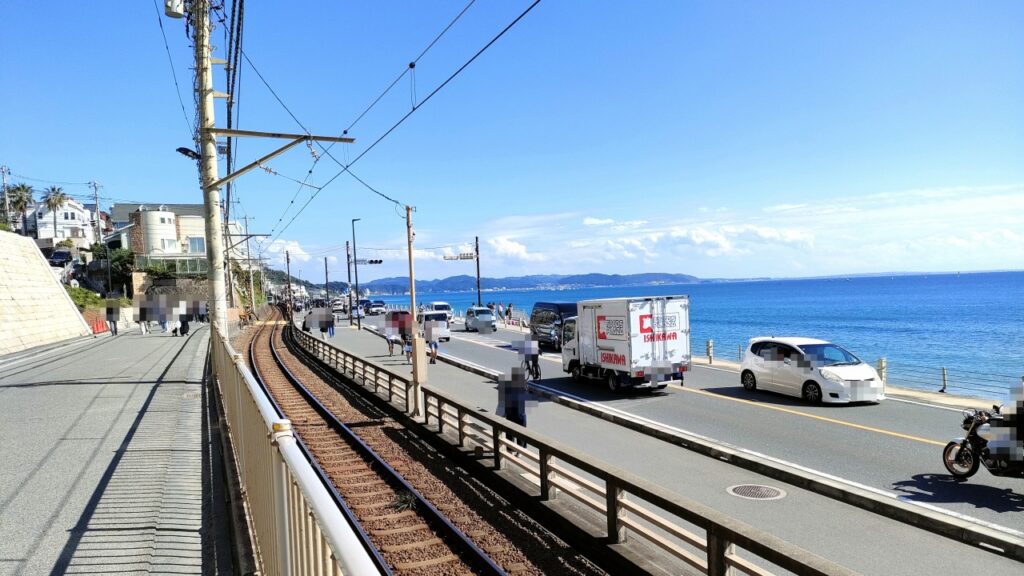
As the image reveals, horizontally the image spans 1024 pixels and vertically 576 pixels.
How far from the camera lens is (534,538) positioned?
22.5ft

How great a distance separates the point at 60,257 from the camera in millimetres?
71375

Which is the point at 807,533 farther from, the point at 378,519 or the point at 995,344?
the point at 995,344

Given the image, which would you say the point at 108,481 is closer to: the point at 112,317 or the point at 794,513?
the point at 794,513

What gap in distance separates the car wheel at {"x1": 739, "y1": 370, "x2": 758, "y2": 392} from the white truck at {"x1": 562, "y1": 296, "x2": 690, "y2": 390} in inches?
64.6

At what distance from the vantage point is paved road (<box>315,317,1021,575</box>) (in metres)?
6.61

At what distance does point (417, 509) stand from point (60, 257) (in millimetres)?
81701

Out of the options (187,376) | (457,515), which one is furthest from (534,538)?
(187,376)

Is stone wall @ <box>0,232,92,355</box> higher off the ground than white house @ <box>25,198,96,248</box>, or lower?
lower

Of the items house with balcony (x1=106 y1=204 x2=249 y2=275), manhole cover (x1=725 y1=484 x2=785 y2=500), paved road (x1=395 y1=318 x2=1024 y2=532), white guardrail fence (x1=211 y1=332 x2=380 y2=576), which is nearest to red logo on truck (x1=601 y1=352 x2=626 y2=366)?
paved road (x1=395 y1=318 x2=1024 y2=532)

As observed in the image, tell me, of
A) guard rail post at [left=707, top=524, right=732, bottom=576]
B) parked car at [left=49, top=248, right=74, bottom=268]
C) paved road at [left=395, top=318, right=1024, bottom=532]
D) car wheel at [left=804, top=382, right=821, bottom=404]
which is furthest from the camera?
parked car at [left=49, top=248, right=74, bottom=268]

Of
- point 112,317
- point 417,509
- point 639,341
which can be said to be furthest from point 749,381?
point 112,317

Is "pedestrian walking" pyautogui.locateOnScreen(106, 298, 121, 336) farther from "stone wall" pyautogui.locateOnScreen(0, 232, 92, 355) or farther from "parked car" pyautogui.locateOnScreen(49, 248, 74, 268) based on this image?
"parked car" pyautogui.locateOnScreen(49, 248, 74, 268)

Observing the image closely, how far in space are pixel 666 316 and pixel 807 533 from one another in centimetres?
1147

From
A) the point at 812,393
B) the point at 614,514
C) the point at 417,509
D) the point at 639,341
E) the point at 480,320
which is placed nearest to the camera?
the point at 614,514
